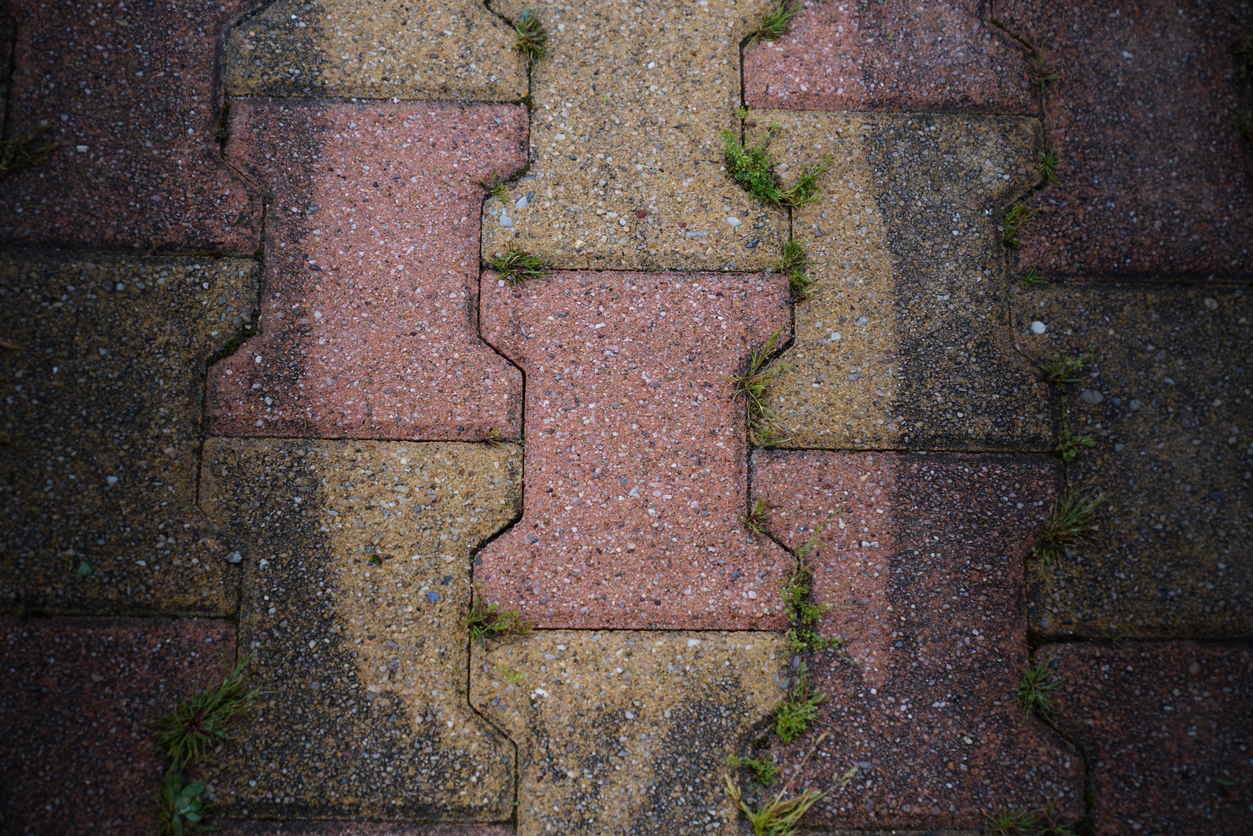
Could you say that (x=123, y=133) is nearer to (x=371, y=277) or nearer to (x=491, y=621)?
(x=371, y=277)

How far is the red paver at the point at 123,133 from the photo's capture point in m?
2.13

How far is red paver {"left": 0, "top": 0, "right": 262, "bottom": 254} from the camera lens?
2.13 m

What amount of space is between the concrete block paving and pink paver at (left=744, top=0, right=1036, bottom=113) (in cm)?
1

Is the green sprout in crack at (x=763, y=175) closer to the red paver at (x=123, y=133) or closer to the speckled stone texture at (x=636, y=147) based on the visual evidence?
the speckled stone texture at (x=636, y=147)

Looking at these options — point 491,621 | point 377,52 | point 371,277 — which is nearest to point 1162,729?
point 491,621

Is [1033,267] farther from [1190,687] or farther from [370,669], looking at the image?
[370,669]

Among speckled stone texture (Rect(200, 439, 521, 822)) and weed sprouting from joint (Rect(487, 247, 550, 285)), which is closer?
speckled stone texture (Rect(200, 439, 521, 822))

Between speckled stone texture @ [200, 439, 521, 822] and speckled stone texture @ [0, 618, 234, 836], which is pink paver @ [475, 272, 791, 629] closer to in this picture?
speckled stone texture @ [200, 439, 521, 822]

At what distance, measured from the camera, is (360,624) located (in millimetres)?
1991

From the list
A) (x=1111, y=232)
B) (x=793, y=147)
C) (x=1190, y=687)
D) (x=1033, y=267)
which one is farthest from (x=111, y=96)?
(x=1190, y=687)

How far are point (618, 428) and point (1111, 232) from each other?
5.50 ft

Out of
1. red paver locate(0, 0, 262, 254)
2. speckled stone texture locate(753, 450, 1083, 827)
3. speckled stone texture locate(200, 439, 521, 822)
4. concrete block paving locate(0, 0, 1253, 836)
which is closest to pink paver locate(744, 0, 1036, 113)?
concrete block paving locate(0, 0, 1253, 836)

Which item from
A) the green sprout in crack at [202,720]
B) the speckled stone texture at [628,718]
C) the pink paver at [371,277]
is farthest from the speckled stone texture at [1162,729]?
the green sprout in crack at [202,720]

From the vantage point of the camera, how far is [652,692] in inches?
77.7
